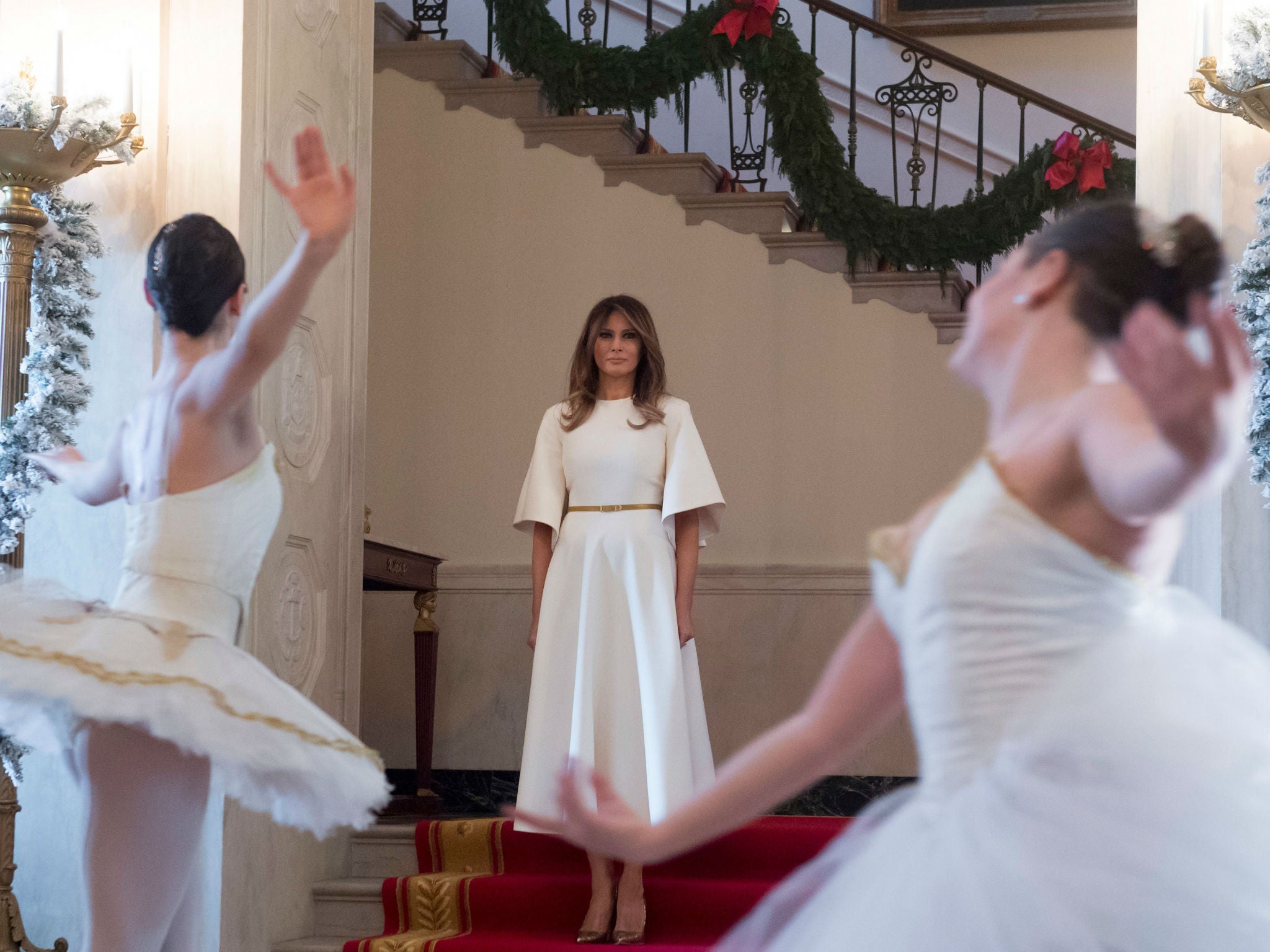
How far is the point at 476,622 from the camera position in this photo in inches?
237

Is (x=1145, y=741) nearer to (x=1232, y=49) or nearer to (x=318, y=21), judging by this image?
(x=1232, y=49)

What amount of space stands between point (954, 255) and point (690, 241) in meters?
1.09

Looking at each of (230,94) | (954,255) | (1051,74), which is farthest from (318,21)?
(1051,74)

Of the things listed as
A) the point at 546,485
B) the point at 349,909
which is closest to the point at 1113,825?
the point at 546,485

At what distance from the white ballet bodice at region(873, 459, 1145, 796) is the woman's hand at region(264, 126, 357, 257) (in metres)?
0.74

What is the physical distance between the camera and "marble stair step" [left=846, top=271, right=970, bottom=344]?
6078mm

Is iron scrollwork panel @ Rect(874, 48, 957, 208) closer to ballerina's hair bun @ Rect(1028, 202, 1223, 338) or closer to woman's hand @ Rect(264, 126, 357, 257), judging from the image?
woman's hand @ Rect(264, 126, 357, 257)

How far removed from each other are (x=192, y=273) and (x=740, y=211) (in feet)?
15.0

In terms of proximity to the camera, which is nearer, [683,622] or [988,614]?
[988,614]

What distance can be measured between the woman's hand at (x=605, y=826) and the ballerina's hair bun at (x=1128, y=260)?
55 cm

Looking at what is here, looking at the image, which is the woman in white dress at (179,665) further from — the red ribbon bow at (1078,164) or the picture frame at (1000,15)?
the picture frame at (1000,15)

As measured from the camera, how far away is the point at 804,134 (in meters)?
5.87

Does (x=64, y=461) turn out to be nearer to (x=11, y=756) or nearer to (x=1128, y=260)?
(x=1128, y=260)

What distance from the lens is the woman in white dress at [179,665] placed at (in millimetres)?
1699
